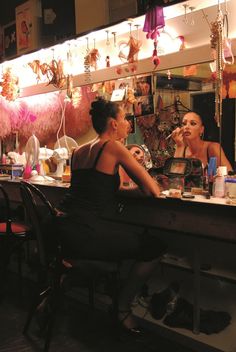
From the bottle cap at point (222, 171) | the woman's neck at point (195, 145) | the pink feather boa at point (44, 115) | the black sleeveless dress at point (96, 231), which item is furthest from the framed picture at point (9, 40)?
the bottle cap at point (222, 171)

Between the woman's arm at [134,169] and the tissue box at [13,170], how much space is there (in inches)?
74.2

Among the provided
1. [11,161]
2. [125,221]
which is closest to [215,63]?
[125,221]

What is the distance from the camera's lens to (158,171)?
2.88 meters

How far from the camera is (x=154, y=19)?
2549 millimetres

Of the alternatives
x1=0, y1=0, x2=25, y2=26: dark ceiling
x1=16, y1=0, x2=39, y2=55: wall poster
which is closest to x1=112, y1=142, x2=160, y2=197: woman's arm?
x1=16, y1=0, x2=39, y2=55: wall poster

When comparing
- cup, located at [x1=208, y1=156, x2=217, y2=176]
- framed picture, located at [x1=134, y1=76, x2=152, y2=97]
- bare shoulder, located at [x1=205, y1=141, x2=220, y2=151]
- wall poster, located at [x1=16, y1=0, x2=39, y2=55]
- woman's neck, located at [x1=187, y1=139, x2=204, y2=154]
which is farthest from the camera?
wall poster, located at [x1=16, y1=0, x2=39, y2=55]

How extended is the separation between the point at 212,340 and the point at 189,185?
0.94 m

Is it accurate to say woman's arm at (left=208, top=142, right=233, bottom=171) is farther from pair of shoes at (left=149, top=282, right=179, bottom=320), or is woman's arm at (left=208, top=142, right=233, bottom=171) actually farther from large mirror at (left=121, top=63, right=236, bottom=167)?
pair of shoes at (left=149, top=282, right=179, bottom=320)

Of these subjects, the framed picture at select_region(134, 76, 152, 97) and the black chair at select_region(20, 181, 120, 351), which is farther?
the framed picture at select_region(134, 76, 152, 97)

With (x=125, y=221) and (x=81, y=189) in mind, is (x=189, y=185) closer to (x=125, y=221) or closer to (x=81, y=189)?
(x=125, y=221)

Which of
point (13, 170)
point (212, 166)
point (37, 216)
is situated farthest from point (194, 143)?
point (13, 170)

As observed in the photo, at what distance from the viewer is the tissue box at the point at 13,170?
3.90 meters

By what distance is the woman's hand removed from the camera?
9.68ft

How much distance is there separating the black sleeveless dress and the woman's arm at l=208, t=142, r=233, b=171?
2.37 ft
